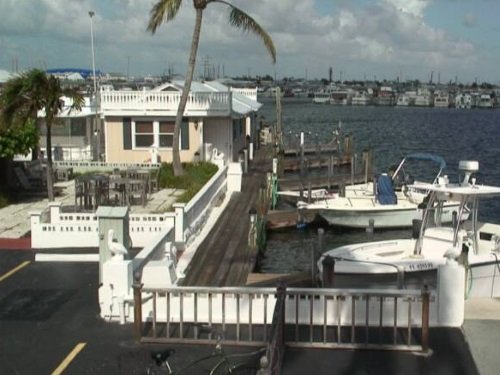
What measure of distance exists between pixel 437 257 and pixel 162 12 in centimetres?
1540

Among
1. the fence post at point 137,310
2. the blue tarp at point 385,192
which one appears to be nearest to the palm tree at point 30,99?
the fence post at point 137,310

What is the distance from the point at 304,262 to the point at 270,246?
237 cm

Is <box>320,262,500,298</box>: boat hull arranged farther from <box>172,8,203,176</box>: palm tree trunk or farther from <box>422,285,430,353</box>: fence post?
<box>172,8,203,176</box>: palm tree trunk

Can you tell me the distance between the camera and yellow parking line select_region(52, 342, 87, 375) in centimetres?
989

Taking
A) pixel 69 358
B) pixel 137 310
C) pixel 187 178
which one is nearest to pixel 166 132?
pixel 187 178

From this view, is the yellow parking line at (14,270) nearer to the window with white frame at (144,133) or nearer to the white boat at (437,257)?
the white boat at (437,257)

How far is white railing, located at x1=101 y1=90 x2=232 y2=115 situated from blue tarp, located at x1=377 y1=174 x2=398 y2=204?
774 cm

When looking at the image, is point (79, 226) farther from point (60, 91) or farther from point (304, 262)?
point (304, 262)

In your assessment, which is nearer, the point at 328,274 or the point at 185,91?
the point at 328,274

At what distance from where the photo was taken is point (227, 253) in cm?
1995

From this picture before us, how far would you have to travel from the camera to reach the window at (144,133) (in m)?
33.5

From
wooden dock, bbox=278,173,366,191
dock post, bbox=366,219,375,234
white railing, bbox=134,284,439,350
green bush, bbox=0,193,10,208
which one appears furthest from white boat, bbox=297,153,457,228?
white railing, bbox=134,284,439,350

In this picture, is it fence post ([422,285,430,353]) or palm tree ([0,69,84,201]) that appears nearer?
fence post ([422,285,430,353])

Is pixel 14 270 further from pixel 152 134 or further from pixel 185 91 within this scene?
pixel 152 134
